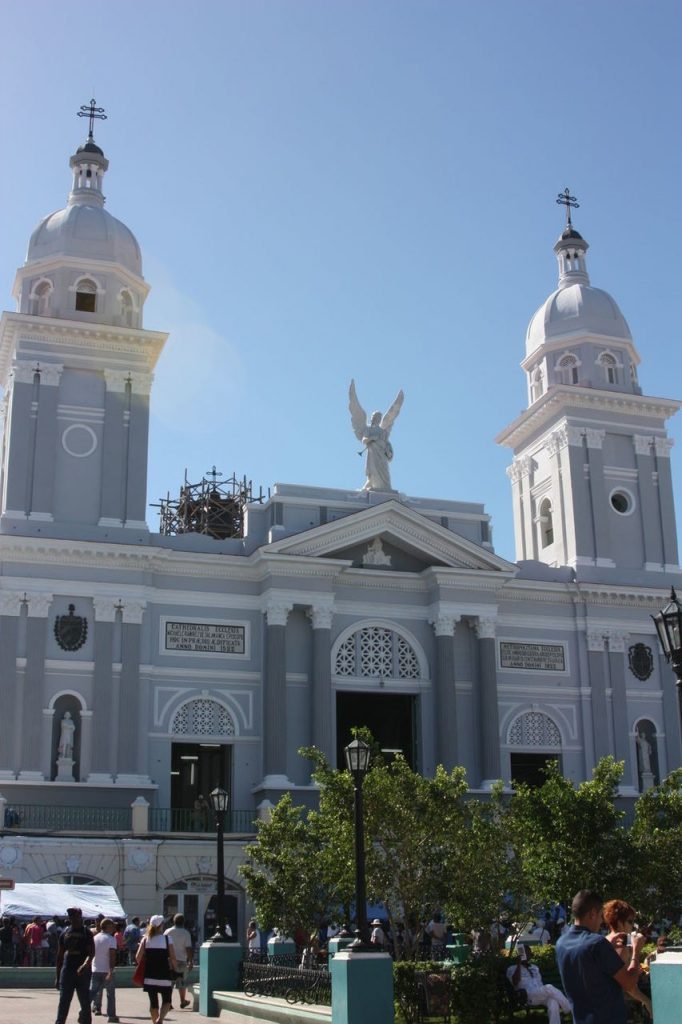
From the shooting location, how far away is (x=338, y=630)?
133 ft

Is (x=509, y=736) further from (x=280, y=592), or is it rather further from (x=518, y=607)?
(x=280, y=592)

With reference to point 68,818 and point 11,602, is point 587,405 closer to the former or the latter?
point 11,602

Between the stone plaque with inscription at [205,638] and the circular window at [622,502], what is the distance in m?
15.1

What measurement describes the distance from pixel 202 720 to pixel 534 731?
11.3 m

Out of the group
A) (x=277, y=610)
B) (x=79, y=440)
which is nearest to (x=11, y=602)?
(x=79, y=440)

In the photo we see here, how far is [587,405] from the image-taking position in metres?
46.4

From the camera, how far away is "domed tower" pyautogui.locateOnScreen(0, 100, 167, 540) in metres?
39.2

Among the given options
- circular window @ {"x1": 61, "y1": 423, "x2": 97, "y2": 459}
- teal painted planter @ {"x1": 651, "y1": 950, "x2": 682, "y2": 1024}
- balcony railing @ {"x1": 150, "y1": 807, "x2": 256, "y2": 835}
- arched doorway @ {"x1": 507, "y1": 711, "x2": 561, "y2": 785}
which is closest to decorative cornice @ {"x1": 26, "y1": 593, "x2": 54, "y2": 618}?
circular window @ {"x1": 61, "y1": 423, "x2": 97, "y2": 459}

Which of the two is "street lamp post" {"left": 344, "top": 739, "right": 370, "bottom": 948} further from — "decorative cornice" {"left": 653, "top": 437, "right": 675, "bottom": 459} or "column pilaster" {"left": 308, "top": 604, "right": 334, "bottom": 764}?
"decorative cornice" {"left": 653, "top": 437, "right": 675, "bottom": 459}

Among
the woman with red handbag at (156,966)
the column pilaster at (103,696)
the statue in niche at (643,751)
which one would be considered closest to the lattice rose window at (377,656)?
the column pilaster at (103,696)

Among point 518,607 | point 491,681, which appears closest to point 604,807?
point 491,681

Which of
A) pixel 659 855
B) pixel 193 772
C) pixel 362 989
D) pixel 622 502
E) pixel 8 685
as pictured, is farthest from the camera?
pixel 622 502

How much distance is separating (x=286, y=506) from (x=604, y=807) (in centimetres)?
1818

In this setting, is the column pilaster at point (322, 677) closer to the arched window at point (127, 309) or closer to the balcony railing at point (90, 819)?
the balcony railing at point (90, 819)
